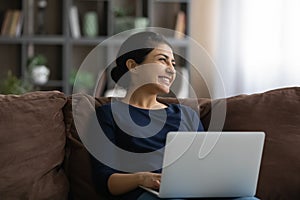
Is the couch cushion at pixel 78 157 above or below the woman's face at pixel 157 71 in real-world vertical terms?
below

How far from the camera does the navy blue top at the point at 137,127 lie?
204 cm

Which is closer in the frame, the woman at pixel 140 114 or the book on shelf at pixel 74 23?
the woman at pixel 140 114

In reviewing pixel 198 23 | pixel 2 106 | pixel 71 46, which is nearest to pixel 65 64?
pixel 71 46

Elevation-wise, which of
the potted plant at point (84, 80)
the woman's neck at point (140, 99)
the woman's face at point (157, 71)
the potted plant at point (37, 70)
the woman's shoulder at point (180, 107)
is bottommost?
the potted plant at point (84, 80)

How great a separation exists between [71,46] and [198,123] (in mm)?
2796

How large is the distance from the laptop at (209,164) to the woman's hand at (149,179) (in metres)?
0.04

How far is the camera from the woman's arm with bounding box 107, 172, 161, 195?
6.20 ft

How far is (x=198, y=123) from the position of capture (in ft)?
7.30

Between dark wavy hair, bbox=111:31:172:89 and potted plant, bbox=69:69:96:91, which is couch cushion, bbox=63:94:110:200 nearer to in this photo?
dark wavy hair, bbox=111:31:172:89

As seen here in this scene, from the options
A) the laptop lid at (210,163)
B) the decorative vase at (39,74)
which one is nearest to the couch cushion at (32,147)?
the laptop lid at (210,163)

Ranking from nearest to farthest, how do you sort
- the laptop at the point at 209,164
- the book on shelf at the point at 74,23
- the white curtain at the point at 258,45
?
the laptop at the point at 209,164, the white curtain at the point at 258,45, the book on shelf at the point at 74,23

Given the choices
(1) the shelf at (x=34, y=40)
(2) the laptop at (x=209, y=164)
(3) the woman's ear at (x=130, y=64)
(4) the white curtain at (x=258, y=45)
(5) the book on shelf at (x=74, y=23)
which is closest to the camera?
(2) the laptop at (x=209, y=164)

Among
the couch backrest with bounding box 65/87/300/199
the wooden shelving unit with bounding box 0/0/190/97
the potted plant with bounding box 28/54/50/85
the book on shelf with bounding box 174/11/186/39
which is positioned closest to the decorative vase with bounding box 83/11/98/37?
the wooden shelving unit with bounding box 0/0/190/97

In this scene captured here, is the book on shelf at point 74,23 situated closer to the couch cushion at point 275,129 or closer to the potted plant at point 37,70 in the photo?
the potted plant at point 37,70
